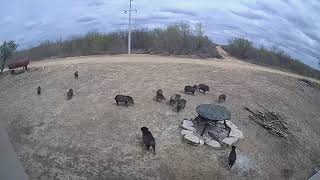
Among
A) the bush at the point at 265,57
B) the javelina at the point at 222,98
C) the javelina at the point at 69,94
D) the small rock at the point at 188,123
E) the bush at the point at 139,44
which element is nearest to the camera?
the small rock at the point at 188,123

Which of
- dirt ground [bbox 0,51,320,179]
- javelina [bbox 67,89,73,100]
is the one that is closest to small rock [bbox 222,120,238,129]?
dirt ground [bbox 0,51,320,179]

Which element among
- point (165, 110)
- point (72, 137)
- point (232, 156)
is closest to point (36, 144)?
point (72, 137)

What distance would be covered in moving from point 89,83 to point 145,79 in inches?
128

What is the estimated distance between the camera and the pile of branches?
23.2 m

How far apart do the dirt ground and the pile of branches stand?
37 centimetres

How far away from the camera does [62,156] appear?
1953cm

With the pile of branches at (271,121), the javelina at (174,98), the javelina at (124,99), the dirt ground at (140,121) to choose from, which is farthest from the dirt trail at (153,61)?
the javelina at (124,99)

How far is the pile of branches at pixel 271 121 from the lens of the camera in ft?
76.2

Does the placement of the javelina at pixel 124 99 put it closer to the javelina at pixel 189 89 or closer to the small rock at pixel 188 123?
the small rock at pixel 188 123

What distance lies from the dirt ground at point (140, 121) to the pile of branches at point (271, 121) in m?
0.37

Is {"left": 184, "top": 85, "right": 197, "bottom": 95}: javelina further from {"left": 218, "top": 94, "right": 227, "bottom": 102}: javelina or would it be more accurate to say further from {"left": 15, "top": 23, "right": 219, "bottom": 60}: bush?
{"left": 15, "top": 23, "right": 219, "bottom": 60}: bush

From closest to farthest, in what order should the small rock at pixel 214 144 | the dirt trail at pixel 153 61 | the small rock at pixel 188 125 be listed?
the small rock at pixel 214 144 < the small rock at pixel 188 125 < the dirt trail at pixel 153 61

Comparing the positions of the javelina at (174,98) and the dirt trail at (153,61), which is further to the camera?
the dirt trail at (153,61)

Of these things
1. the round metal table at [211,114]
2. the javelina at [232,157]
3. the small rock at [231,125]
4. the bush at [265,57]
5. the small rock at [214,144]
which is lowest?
the javelina at [232,157]
